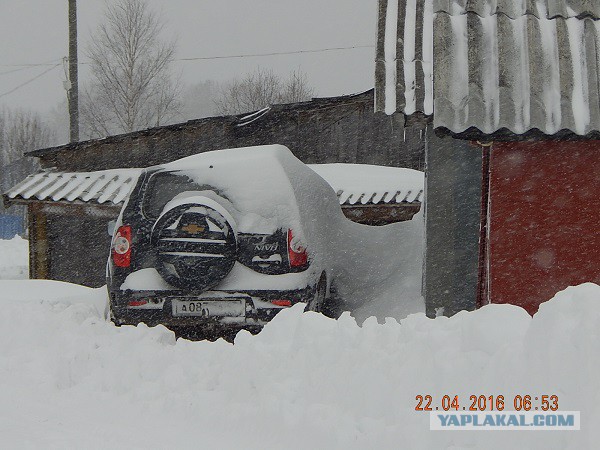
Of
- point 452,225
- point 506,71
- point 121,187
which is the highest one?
point 506,71

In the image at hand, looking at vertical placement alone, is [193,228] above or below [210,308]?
above

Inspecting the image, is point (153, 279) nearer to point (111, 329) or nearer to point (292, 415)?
point (111, 329)

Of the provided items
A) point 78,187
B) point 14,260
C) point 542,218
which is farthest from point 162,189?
point 14,260

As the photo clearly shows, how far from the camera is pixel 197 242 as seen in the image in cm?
538

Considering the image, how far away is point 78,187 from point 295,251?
848 centimetres

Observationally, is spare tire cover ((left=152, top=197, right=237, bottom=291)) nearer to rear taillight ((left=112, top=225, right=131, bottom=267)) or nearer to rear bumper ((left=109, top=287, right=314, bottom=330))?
rear bumper ((left=109, top=287, right=314, bottom=330))

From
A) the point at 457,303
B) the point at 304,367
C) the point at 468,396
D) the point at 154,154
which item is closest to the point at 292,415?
the point at 304,367

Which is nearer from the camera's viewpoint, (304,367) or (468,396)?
(468,396)

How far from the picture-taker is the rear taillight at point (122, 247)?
5617 millimetres

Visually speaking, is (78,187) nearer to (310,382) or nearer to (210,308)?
(210,308)

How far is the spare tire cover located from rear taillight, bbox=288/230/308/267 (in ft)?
1.57

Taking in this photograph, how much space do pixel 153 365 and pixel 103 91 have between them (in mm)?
47556

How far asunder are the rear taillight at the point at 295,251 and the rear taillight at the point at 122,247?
1.39 m

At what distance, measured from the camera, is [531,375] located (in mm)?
3000
